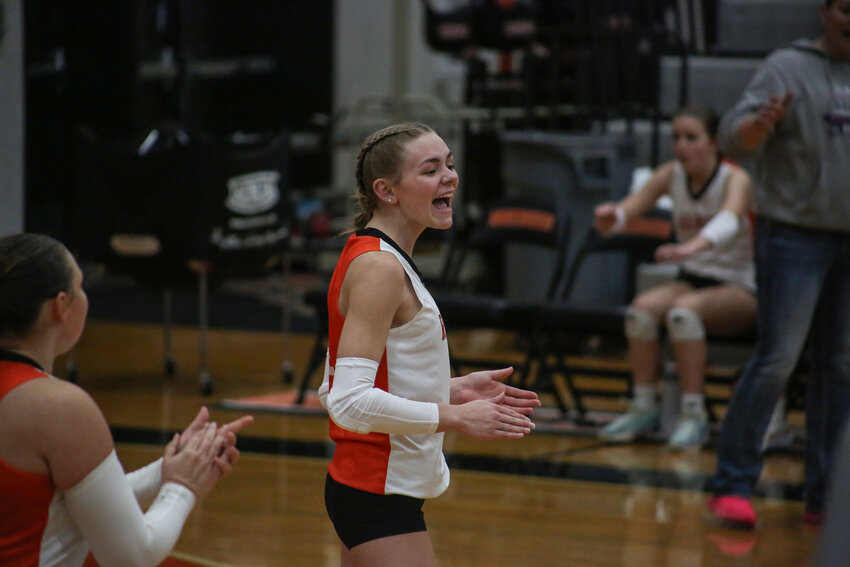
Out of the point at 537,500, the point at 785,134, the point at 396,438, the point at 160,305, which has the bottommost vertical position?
the point at 160,305

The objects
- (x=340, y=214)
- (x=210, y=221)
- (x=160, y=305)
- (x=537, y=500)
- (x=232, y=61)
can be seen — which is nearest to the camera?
(x=537, y=500)

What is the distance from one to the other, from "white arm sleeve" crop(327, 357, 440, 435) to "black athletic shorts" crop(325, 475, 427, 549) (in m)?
0.16

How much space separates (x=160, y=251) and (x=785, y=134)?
3.35m

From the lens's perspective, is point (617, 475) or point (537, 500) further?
point (617, 475)

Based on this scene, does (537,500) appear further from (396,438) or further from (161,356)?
(161,356)

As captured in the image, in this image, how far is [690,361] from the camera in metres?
4.98

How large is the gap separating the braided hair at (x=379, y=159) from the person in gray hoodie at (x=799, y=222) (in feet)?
5.61

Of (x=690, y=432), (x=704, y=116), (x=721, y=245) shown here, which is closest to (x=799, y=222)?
(x=721, y=245)

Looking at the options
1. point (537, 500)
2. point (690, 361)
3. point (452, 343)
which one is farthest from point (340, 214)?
point (537, 500)

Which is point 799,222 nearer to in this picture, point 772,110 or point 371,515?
point 772,110

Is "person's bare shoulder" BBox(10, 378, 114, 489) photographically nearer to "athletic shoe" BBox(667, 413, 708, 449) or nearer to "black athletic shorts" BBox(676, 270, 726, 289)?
"athletic shoe" BBox(667, 413, 708, 449)

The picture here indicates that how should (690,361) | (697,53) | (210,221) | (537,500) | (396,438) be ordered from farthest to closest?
1. (697,53)
2. (210,221)
3. (690,361)
4. (537,500)
5. (396,438)

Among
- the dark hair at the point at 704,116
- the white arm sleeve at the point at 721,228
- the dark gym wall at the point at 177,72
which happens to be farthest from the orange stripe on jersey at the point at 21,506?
the dark hair at the point at 704,116

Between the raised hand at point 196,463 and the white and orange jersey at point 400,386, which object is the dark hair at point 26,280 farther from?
the white and orange jersey at point 400,386
